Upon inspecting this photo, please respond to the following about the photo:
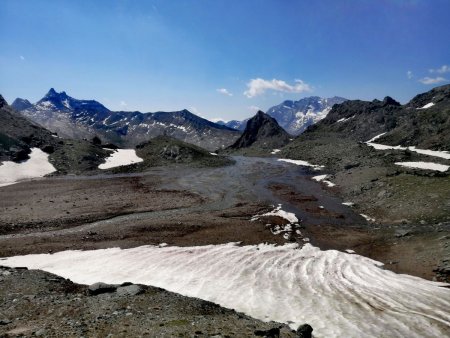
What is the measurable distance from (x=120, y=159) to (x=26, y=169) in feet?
89.2

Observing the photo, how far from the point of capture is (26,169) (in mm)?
76125

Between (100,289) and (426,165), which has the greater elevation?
(426,165)

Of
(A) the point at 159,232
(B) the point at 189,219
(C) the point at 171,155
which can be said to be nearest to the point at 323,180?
(B) the point at 189,219

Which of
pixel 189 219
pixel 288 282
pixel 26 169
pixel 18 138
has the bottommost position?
pixel 189 219

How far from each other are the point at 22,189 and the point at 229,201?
3813cm

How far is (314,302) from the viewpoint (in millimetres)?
18969

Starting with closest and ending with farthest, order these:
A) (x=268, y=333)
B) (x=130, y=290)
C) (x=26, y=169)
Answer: (x=268, y=333), (x=130, y=290), (x=26, y=169)

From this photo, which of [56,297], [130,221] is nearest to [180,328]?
[56,297]

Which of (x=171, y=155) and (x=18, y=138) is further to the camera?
(x=171, y=155)

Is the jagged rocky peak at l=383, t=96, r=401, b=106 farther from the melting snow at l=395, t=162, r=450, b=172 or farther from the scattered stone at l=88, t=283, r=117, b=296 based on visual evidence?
the scattered stone at l=88, t=283, r=117, b=296

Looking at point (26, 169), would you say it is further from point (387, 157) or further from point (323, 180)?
point (387, 157)

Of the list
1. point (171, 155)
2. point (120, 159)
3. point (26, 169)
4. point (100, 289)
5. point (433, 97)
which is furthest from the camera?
point (433, 97)

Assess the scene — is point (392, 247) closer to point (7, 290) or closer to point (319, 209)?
point (319, 209)

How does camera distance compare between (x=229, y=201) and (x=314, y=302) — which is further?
(x=229, y=201)
